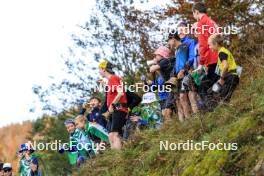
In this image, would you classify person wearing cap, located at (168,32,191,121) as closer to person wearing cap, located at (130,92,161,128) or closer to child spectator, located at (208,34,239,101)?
child spectator, located at (208,34,239,101)

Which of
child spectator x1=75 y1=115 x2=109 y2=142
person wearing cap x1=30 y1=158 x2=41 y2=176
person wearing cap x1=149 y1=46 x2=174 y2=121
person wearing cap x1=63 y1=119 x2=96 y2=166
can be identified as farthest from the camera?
person wearing cap x1=30 y1=158 x2=41 y2=176

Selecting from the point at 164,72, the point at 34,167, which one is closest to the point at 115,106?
the point at 164,72

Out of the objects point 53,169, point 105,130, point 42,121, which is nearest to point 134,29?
point 53,169

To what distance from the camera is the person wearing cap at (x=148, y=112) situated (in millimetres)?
14156

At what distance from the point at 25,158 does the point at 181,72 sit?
4.83 meters

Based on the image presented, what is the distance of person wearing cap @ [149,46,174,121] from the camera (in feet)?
42.7

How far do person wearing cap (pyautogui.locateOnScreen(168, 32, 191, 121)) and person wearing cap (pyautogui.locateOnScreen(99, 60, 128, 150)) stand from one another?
1225 millimetres

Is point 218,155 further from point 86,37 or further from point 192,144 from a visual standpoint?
→ point 86,37

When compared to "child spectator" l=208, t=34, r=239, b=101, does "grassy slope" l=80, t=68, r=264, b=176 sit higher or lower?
lower

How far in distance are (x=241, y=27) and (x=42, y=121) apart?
15.5 m

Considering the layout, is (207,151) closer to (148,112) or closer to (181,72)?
(181,72)

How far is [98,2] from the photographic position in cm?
2727

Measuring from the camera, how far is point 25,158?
15.9 m

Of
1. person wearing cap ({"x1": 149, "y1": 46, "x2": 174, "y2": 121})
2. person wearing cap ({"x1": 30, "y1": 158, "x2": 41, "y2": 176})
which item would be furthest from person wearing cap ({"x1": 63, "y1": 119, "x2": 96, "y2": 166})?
person wearing cap ({"x1": 149, "y1": 46, "x2": 174, "y2": 121})
